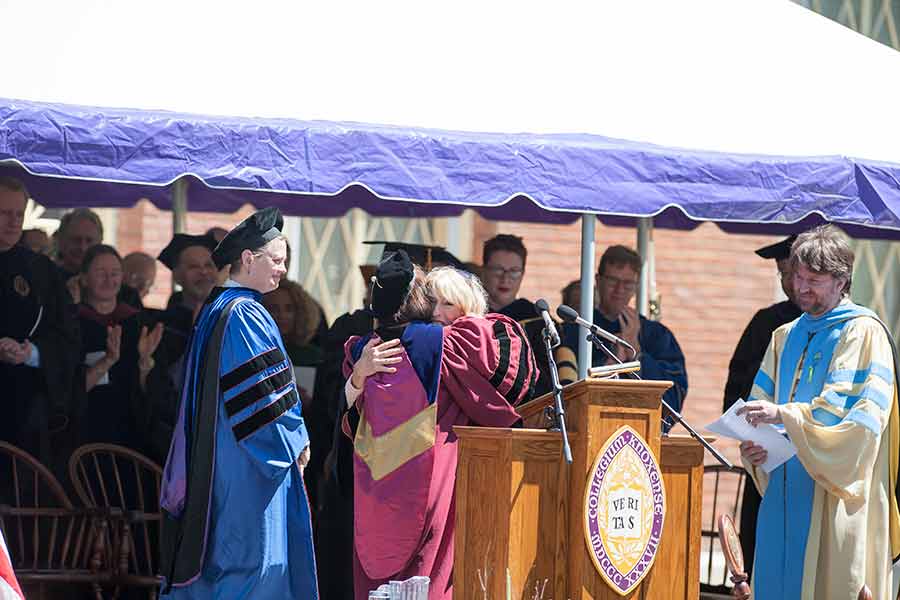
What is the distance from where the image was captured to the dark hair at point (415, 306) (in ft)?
22.2

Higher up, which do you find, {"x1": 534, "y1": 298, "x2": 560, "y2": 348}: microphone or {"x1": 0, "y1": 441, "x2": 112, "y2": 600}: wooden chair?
{"x1": 534, "y1": 298, "x2": 560, "y2": 348}: microphone

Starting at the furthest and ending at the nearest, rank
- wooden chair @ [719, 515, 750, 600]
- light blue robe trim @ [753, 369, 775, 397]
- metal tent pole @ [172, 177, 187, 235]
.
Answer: metal tent pole @ [172, 177, 187, 235]
light blue robe trim @ [753, 369, 775, 397]
wooden chair @ [719, 515, 750, 600]

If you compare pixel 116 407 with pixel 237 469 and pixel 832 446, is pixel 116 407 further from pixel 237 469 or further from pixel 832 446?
pixel 832 446

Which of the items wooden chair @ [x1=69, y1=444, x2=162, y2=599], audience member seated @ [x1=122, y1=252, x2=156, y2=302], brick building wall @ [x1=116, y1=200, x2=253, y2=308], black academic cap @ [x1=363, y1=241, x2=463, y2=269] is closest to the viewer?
wooden chair @ [x1=69, y1=444, x2=162, y2=599]

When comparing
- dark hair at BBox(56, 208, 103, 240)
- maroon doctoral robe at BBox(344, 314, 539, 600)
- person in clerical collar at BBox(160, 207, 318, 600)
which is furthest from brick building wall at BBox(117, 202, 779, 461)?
person in clerical collar at BBox(160, 207, 318, 600)

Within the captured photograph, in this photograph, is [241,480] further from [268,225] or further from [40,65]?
[40,65]

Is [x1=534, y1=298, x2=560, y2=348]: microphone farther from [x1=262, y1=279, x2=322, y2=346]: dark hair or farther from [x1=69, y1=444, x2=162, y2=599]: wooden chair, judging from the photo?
[x1=262, y1=279, x2=322, y2=346]: dark hair

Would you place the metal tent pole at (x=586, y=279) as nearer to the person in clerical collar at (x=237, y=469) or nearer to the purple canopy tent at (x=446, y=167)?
the purple canopy tent at (x=446, y=167)

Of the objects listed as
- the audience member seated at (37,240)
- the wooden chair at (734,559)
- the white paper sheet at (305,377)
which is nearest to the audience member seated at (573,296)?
the white paper sheet at (305,377)

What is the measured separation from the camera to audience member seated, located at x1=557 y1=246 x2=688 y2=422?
9.02 m

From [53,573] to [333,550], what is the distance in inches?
56.4

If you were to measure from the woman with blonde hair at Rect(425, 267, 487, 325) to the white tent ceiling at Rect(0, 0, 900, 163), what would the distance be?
68 centimetres

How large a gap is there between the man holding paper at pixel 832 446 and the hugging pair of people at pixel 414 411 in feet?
3.39

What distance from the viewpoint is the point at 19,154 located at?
21.2 feet
